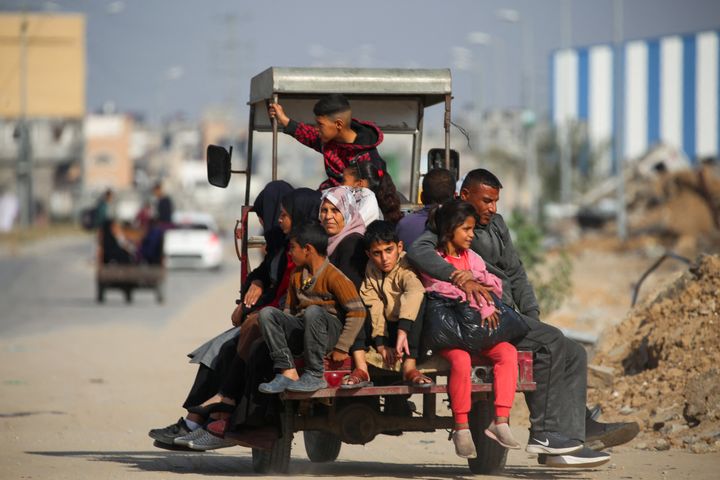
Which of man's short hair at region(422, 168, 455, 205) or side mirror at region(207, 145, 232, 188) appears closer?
man's short hair at region(422, 168, 455, 205)

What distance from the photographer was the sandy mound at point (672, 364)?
10.8 metres

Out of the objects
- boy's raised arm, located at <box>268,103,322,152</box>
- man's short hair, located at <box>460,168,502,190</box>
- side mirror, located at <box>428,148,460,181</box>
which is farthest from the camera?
side mirror, located at <box>428,148,460,181</box>

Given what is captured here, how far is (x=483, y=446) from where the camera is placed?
9.05 m

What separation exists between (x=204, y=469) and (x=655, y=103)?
217 feet

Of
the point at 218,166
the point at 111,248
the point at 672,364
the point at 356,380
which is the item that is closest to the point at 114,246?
the point at 111,248

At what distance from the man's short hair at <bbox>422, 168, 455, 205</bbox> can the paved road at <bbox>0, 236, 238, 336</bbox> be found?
12.8 metres

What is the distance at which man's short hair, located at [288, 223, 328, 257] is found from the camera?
8.39 metres

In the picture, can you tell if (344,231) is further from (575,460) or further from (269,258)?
(575,460)

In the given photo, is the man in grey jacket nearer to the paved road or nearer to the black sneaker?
the black sneaker

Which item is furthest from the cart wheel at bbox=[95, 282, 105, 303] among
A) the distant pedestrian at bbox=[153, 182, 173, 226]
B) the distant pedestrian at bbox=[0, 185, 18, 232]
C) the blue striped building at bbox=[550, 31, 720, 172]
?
the distant pedestrian at bbox=[0, 185, 18, 232]

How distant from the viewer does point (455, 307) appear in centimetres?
831

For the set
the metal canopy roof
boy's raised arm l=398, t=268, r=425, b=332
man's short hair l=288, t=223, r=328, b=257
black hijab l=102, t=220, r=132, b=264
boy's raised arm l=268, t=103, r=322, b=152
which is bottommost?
black hijab l=102, t=220, r=132, b=264

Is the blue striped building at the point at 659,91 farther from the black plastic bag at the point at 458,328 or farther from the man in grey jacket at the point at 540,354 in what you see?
the black plastic bag at the point at 458,328

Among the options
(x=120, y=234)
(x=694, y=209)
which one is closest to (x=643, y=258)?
(x=694, y=209)
